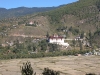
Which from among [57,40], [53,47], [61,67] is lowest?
[61,67]

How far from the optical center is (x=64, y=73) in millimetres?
67562

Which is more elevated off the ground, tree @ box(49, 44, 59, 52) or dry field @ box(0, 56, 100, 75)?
tree @ box(49, 44, 59, 52)

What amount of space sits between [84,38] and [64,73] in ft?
374

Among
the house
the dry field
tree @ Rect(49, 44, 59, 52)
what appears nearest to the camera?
the dry field

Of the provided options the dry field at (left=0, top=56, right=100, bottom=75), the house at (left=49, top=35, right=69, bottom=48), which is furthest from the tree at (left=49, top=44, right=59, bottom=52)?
the dry field at (left=0, top=56, right=100, bottom=75)

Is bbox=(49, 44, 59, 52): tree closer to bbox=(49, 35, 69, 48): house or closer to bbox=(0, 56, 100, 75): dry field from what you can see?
bbox=(49, 35, 69, 48): house

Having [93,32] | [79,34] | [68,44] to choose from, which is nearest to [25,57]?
[68,44]

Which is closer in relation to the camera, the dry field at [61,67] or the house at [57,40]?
the dry field at [61,67]

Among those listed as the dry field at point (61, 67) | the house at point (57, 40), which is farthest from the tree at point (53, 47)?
the dry field at point (61, 67)

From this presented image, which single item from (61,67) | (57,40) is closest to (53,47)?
(57,40)

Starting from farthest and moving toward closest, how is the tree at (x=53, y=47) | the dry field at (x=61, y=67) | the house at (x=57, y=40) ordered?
the house at (x=57, y=40)
the tree at (x=53, y=47)
the dry field at (x=61, y=67)

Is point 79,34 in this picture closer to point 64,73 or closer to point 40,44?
point 40,44

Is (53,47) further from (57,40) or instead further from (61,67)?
(61,67)

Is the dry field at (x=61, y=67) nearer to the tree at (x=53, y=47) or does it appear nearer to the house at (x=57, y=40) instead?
the tree at (x=53, y=47)
